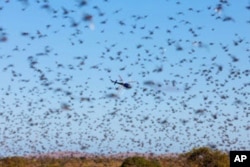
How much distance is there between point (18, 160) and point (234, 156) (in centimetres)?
6497

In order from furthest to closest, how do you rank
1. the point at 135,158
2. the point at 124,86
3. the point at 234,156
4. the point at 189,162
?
1. the point at 189,162
2. the point at 135,158
3. the point at 124,86
4. the point at 234,156

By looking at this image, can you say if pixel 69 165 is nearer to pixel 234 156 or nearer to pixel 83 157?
pixel 83 157

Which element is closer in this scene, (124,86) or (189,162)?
(124,86)

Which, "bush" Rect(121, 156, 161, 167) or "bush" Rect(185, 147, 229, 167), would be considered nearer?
"bush" Rect(121, 156, 161, 167)

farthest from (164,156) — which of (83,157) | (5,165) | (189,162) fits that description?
(5,165)

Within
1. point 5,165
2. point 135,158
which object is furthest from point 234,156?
point 5,165

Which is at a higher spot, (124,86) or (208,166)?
(124,86)

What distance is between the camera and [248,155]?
39.2m

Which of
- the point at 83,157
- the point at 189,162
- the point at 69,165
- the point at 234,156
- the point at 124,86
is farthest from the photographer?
the point at 83,157

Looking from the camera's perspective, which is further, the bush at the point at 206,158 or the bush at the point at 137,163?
the bush at the point at 206,158

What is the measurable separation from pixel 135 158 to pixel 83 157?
8932cm

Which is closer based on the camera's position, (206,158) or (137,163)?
(137,163)

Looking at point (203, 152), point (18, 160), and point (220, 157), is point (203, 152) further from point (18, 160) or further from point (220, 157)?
point (18, 160)

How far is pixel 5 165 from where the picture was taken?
94.9 metres
